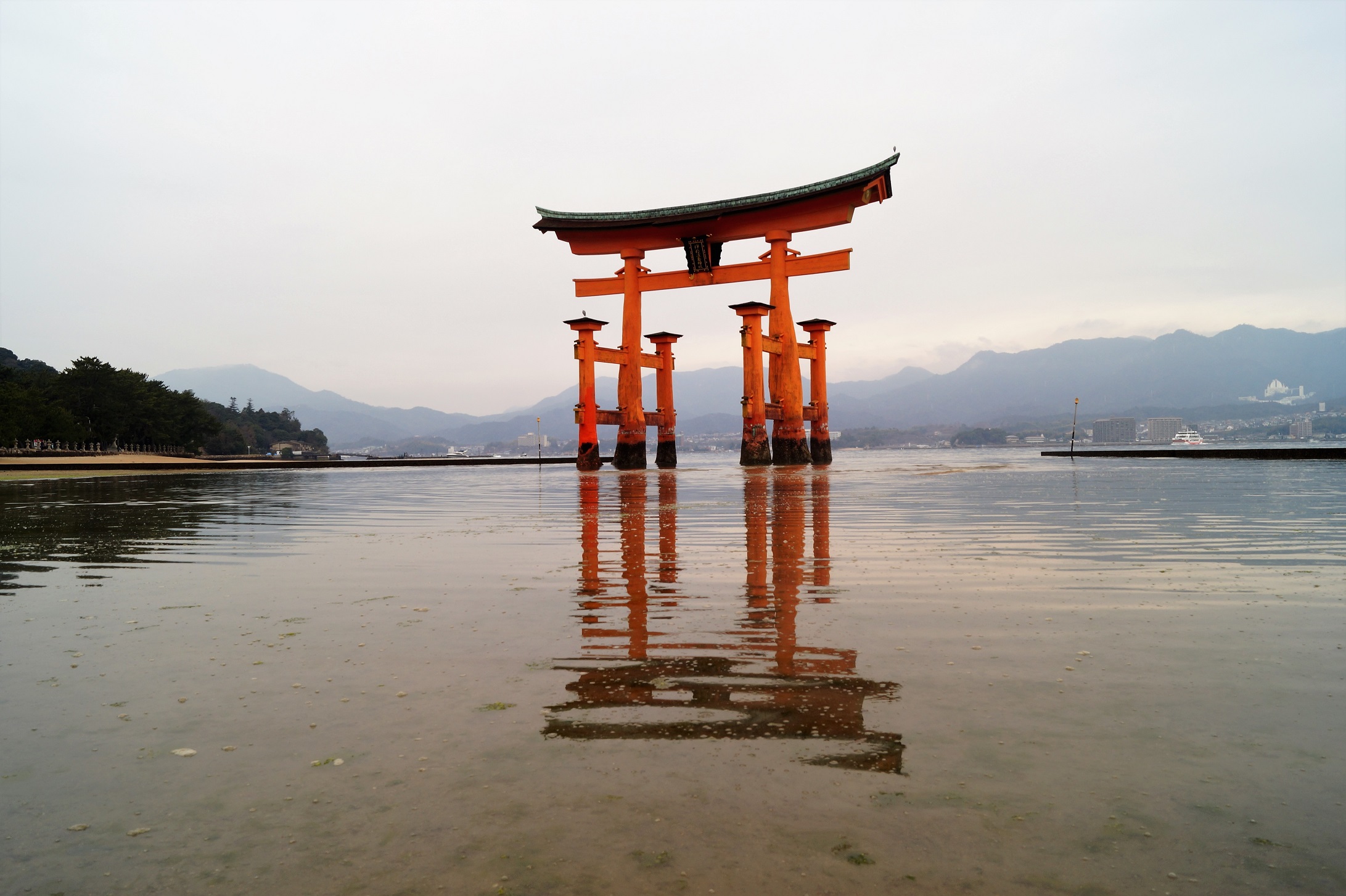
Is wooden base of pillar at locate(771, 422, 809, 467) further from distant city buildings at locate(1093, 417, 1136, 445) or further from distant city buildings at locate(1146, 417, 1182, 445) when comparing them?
distant city buildings at locate(1146, 417, 1182, 445)

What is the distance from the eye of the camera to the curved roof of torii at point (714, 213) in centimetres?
3391

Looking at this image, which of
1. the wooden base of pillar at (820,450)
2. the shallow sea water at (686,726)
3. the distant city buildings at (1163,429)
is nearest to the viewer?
the shallow sea water at (686,726)

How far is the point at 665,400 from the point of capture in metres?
44.6

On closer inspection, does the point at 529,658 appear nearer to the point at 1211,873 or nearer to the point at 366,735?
the point at 366,735

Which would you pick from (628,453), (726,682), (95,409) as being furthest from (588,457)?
(95,409)

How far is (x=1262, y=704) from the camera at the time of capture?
2953 millimetres

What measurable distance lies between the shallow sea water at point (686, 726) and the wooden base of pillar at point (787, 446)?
101ft

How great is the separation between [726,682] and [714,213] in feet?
118

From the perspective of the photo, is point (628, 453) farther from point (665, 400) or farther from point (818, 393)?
point (818, 393)

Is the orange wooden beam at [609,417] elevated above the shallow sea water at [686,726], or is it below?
above

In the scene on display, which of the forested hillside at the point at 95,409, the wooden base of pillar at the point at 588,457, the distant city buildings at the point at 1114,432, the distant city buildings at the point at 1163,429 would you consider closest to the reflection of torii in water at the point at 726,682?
the wooden base of pillar at the point at 588,457

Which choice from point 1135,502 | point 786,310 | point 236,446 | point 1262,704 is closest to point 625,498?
point 1135,502

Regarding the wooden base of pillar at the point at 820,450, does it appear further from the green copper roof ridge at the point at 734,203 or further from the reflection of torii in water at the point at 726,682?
the reflection of torii in water at the point at 726,682

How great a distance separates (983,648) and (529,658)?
2.46m
